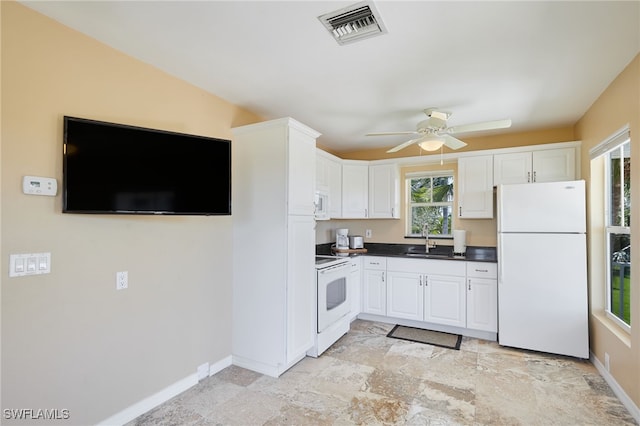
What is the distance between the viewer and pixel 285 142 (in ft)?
9.03

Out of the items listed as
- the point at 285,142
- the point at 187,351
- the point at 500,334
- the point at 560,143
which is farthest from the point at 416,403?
the point at 560,143

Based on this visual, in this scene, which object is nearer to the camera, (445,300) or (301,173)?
(301,173)

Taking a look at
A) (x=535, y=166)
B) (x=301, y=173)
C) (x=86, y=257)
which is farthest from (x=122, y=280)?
(x=535, y=166)

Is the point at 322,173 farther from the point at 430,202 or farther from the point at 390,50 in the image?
the point at 390,50

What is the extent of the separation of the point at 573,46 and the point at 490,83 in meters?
0.59

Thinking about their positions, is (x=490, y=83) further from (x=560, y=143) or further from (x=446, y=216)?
(x=446, y=216)

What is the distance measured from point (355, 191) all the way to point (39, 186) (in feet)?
11.6

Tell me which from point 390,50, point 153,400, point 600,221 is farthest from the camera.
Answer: point 600,221

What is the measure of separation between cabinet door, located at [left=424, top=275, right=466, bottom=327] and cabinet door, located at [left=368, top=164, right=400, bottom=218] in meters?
1.11

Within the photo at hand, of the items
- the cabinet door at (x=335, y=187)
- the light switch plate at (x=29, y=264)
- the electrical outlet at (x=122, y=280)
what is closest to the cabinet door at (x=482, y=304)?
the cabinet door at (x=335, y=187)

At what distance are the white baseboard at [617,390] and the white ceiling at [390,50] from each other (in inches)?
94.2

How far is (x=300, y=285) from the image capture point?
2.94 metres

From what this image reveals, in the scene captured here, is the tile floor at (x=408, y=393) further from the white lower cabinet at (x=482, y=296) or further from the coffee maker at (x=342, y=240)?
the coffee maker at (x=342, y=240)

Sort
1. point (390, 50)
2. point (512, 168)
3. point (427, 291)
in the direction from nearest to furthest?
point (390, 50) < point (512, 168) < point (427, 291)
